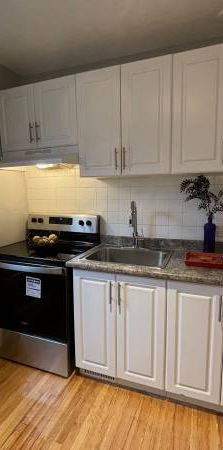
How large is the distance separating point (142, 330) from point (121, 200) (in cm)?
103

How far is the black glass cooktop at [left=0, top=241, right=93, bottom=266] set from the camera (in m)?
1.83

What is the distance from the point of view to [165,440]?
1.44 metres

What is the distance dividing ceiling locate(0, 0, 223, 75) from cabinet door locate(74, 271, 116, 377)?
1.58 metres

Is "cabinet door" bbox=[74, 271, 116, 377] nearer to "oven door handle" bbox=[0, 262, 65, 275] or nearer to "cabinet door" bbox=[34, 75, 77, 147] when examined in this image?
"oven door handle" bbox=[0, 262, 65, 275]

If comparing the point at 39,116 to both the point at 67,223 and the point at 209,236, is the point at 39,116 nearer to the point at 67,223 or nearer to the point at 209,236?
the point at 67,223

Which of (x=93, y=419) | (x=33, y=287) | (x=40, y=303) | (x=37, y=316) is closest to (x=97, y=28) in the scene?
(x=33, y=287)

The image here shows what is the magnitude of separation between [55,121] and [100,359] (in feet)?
5.67

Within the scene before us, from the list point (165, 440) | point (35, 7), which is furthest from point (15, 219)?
point (165, 440)

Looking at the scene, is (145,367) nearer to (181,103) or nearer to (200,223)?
(200,223)

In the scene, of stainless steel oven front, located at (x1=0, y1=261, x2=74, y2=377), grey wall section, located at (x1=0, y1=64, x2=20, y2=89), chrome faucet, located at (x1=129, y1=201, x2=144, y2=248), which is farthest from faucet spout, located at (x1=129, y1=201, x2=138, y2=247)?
grey wall section, located at (x1=0, y1=64, x2=20, y2=89)

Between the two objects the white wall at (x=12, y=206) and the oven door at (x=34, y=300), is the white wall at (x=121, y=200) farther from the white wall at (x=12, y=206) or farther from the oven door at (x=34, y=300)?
the oven door at (x=34, y=300)

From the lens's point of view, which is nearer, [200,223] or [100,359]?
[100,359]

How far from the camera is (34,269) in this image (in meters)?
1.84

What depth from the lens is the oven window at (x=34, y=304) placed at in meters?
1.81
